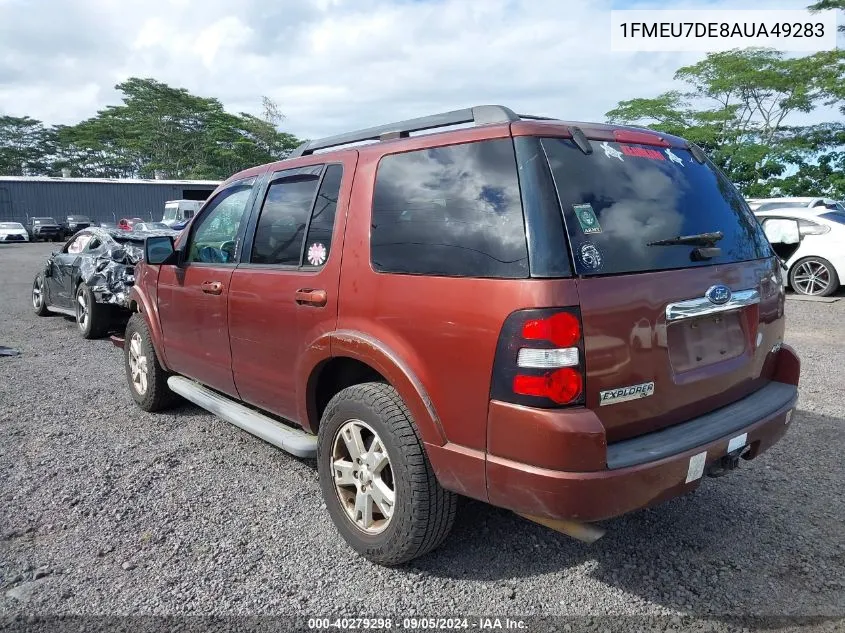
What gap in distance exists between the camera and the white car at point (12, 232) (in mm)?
31909

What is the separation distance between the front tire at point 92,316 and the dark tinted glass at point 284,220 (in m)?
5.34

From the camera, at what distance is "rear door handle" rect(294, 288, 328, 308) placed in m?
2.91

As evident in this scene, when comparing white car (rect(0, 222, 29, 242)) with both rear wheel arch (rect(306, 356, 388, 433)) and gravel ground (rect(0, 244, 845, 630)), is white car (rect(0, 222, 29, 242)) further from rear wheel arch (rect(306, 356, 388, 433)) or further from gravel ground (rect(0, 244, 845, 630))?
rear wheel arch (rect(306, 356, 388, 433))

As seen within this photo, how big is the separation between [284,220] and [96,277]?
571 centimetres

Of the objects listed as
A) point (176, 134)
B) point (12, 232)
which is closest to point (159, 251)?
point (12, 232)

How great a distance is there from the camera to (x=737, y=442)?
2.50 metres

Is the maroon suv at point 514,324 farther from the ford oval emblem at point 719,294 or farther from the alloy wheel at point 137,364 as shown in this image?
the alloy wheel at point 137,364

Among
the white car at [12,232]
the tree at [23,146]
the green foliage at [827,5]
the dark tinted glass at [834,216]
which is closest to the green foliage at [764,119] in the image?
the green foliage at [827,5]

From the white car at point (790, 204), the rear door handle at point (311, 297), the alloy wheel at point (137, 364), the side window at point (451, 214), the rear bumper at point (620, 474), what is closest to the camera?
the rear bumper at point (620, 474)

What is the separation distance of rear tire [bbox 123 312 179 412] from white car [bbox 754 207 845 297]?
933 centimetres

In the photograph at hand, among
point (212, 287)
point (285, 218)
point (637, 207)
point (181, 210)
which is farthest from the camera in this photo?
point (181, 210)

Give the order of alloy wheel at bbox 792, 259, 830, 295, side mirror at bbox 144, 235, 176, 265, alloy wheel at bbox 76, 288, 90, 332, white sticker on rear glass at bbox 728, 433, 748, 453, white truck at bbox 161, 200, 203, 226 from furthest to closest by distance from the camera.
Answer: white truck at bbox 161, 200, 203, 226 → alloy wheel at bbox 792, 259, 830, 295 → alloy wheel at bbox 76, 288, 90, 332 → side mirror at bbox 144, 235, 176, 265 → white sticker on rear glass at bbox 728, 433, 748, 453

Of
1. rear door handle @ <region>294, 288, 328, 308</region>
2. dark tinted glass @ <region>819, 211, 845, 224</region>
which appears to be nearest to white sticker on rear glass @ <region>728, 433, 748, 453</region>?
rear door handle @ <region>294, 288, 328, 308</region>

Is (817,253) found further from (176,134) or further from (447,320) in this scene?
(176,134)
